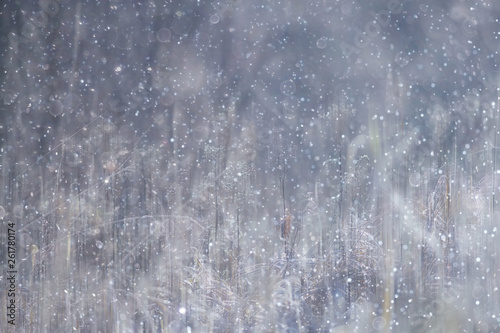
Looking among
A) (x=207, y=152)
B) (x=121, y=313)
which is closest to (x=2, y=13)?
(x=207, y=152)

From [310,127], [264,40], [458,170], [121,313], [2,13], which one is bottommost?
[121,313]

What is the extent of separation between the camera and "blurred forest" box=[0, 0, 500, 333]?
106 cm

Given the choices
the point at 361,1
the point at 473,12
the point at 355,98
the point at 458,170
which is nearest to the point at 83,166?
the point at 355,98

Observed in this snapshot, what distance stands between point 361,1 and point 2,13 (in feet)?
2.76

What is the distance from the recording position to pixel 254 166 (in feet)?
3.51

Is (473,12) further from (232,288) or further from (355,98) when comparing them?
(232,288)

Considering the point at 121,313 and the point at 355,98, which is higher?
the point at 355,98

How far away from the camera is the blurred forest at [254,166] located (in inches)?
41.8

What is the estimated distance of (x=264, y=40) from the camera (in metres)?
1.10

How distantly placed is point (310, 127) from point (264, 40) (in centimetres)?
22

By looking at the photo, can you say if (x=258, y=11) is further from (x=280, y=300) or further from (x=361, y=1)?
(x=280, y=300)

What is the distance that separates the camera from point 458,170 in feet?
3.56

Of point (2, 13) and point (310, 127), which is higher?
point (2, 13)

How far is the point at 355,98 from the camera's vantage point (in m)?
→ 1.09
